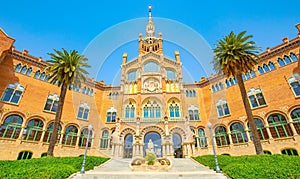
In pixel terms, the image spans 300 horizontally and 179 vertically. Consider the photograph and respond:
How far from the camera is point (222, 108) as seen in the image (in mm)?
28328

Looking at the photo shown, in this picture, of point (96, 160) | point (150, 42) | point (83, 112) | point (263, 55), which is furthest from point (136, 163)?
point (150, 42)

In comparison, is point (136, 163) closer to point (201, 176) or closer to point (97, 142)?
point (201, 176)

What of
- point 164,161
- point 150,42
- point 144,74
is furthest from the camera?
point 150,42

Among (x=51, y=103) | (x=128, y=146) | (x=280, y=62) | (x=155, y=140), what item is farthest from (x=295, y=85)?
(x=51, y=103)

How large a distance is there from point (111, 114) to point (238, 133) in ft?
76.4

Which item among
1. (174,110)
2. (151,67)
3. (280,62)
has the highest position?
(151,67)

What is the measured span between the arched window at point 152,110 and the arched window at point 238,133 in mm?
12965

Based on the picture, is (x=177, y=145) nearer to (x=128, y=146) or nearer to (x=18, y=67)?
Answer: (x=128, y=146)

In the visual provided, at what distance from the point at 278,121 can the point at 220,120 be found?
26.5 ft

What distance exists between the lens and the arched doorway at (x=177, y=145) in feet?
88.0

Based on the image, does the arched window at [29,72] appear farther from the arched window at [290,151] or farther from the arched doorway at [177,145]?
the arched window at [290,151]

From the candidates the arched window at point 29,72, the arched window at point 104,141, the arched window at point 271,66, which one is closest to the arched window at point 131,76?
the arched window at point 104,141

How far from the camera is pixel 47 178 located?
9.10m

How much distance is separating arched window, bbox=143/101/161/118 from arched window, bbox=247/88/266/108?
52.7 feet
